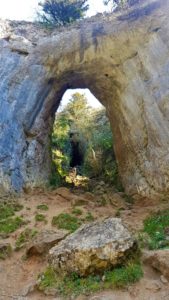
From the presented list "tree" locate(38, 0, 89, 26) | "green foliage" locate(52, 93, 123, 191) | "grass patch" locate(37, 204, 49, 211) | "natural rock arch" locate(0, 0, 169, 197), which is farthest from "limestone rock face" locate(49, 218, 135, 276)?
"tree" locate(38, 0, 89, 26)

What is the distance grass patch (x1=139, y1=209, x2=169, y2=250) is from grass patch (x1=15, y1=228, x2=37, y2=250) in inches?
135

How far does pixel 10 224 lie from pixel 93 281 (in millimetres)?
5081

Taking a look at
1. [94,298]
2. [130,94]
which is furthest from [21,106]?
[94,298]

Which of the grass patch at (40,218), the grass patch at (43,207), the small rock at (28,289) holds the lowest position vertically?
the small rock at (28,289)

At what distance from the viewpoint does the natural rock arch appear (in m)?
14.7

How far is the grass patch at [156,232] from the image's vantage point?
9.49 m

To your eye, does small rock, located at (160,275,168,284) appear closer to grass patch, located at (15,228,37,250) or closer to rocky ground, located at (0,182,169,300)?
rocky ground, located at (0,182,169,300)

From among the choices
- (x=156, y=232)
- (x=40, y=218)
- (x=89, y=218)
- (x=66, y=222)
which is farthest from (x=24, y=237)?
(x=156, y=232)

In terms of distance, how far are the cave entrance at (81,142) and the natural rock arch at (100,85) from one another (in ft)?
6.99

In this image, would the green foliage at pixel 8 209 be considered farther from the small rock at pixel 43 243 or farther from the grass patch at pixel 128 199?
the grass patch at pixel 128 199

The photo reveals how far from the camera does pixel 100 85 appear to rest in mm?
18109

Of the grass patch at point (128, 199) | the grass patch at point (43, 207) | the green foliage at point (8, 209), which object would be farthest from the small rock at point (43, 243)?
the grass patch at point (128, 199)

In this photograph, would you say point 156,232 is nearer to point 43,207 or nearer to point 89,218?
point 89,218

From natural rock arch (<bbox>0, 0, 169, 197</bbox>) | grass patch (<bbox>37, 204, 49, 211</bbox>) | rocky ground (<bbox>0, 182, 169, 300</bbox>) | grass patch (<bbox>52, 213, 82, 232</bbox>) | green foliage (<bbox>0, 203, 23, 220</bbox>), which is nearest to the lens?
rocky ground (<bbox>0, 182, 169, 300</bbox>)
